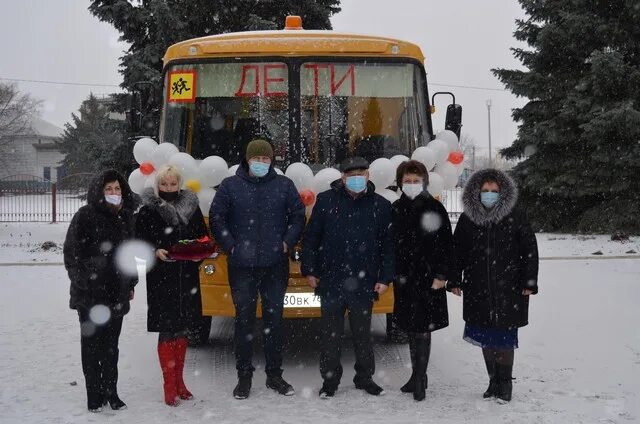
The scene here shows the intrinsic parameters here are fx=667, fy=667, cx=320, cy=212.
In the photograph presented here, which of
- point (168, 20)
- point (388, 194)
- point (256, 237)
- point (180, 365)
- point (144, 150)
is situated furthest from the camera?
point (168, 20)

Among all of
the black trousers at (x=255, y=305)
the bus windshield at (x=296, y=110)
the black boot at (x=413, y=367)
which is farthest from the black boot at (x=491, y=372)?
the bus windshield at (x=296, y=110)

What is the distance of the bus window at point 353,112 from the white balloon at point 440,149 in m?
0.18

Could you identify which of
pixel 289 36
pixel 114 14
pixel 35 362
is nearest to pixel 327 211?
pixel 289 36

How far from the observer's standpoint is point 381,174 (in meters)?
5.77

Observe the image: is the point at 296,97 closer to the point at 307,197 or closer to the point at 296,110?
the point at 296,110

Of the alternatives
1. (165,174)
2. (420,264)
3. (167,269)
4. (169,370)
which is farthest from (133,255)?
(420,264)

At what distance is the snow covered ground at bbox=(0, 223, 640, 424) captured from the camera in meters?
4.75

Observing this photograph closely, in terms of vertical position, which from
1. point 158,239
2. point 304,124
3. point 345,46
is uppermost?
point 345,46

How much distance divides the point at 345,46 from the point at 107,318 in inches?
130

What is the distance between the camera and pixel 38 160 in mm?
74750

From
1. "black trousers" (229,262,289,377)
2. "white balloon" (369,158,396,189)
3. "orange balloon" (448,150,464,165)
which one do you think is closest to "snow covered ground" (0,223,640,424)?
"black trousers" (229,262,289,377)

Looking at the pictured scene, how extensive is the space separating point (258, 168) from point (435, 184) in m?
1.79

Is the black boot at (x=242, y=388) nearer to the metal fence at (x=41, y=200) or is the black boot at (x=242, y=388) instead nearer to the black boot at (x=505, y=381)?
the black boot at (x=505, y=381)

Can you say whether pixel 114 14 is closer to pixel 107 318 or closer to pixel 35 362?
pixel 35 362
